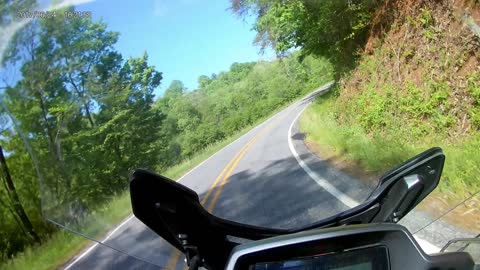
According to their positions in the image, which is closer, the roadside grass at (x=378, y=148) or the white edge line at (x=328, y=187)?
the white edge line at (x=328, y=187)

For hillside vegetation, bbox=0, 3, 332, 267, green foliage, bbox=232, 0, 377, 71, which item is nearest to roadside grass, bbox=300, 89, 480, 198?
green foliage, bbox=232, 0, 377, 71

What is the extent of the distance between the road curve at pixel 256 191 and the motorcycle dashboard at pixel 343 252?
577 mm

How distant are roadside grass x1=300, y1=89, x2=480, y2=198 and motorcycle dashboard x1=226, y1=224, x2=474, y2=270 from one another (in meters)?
1.71

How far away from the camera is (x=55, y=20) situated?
1.48 metres

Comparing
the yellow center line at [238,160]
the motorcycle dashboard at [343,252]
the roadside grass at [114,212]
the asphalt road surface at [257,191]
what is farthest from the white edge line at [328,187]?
the motorcycle dashboard at [343,252]

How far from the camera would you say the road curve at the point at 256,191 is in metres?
1.93

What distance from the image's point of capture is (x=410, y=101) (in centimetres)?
679

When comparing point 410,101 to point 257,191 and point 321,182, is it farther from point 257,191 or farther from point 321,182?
point 257,191

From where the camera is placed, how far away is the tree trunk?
2023 millimetres

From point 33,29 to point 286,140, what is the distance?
5.01 feet

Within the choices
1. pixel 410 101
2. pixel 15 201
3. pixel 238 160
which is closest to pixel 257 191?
pixel 238 160

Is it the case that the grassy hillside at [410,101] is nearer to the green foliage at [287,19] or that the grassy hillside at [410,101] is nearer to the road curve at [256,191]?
the green foliage at [287,19]

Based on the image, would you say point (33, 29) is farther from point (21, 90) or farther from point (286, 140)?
point (286, 140)

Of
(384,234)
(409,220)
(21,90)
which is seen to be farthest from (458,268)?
(21,90)
